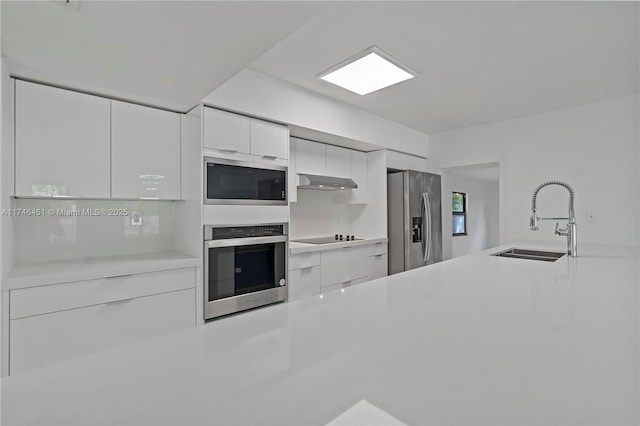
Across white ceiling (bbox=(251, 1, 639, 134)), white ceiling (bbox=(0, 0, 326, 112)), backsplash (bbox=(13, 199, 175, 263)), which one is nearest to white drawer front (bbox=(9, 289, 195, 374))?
backsplash (bbox=(13, 199, 175, 263))

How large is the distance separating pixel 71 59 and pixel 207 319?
1.76m

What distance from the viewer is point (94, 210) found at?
7.41ft

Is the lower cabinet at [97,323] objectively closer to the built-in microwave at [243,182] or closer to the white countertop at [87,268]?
the white countertop at [87,268]

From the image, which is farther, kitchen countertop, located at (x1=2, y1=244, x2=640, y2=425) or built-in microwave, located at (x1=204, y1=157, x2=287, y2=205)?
built-in microwave, located at (x1=204, y1=157, x2=287, y2=205)

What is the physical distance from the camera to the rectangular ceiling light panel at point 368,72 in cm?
223

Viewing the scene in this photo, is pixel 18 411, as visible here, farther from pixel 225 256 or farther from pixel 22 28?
pixel 225 256

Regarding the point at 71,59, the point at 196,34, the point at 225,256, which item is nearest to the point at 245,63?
the point at 196,34

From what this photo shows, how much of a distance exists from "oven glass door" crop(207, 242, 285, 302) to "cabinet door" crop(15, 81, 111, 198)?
0.86 metres

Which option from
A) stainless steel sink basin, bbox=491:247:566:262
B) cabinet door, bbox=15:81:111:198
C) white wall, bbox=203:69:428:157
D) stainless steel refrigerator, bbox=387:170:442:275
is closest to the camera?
cabinet door, bbox=15:81:111:198

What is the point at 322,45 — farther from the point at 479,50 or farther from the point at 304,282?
the point at 304,282

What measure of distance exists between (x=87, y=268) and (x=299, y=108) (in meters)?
1.97

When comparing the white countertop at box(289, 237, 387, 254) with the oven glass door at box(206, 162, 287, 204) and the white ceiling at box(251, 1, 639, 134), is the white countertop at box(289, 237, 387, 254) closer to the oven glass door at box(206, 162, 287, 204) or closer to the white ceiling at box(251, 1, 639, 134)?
the oven glass door at box(206, 162, 287, 204)

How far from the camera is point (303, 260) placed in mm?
2809

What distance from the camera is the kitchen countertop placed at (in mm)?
393
